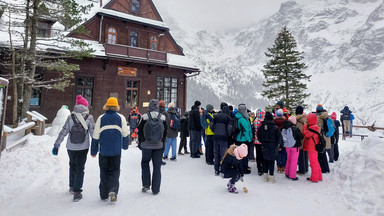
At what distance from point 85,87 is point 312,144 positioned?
49.8ft

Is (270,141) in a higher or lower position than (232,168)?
higher

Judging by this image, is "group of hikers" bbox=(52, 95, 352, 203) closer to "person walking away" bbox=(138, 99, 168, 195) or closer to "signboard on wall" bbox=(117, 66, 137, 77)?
"person walking away" bbox=(138, 99, 168, 195)

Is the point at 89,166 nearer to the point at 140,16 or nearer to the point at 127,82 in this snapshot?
the point at 127,82

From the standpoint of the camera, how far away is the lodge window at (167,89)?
1879 centimetres

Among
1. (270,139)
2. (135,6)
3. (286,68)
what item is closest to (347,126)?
(286,68)

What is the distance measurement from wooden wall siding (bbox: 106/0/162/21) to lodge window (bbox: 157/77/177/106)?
5715mm

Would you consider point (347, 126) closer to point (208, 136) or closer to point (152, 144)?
point (208, 136)

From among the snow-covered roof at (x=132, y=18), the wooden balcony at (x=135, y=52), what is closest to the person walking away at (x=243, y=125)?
the wooden balcony at (x=135, y=52)

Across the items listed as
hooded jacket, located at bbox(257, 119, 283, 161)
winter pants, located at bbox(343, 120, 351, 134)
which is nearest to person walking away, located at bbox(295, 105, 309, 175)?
hooded jacket, located at bbox(257, 119, 283, 161)

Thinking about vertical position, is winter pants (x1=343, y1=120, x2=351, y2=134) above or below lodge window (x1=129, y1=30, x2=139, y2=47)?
below

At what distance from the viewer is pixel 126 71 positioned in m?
17.0

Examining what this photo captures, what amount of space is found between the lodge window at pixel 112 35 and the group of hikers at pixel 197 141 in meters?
12.3

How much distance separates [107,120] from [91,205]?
62.4 inches

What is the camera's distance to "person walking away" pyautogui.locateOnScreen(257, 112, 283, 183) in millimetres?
5277
